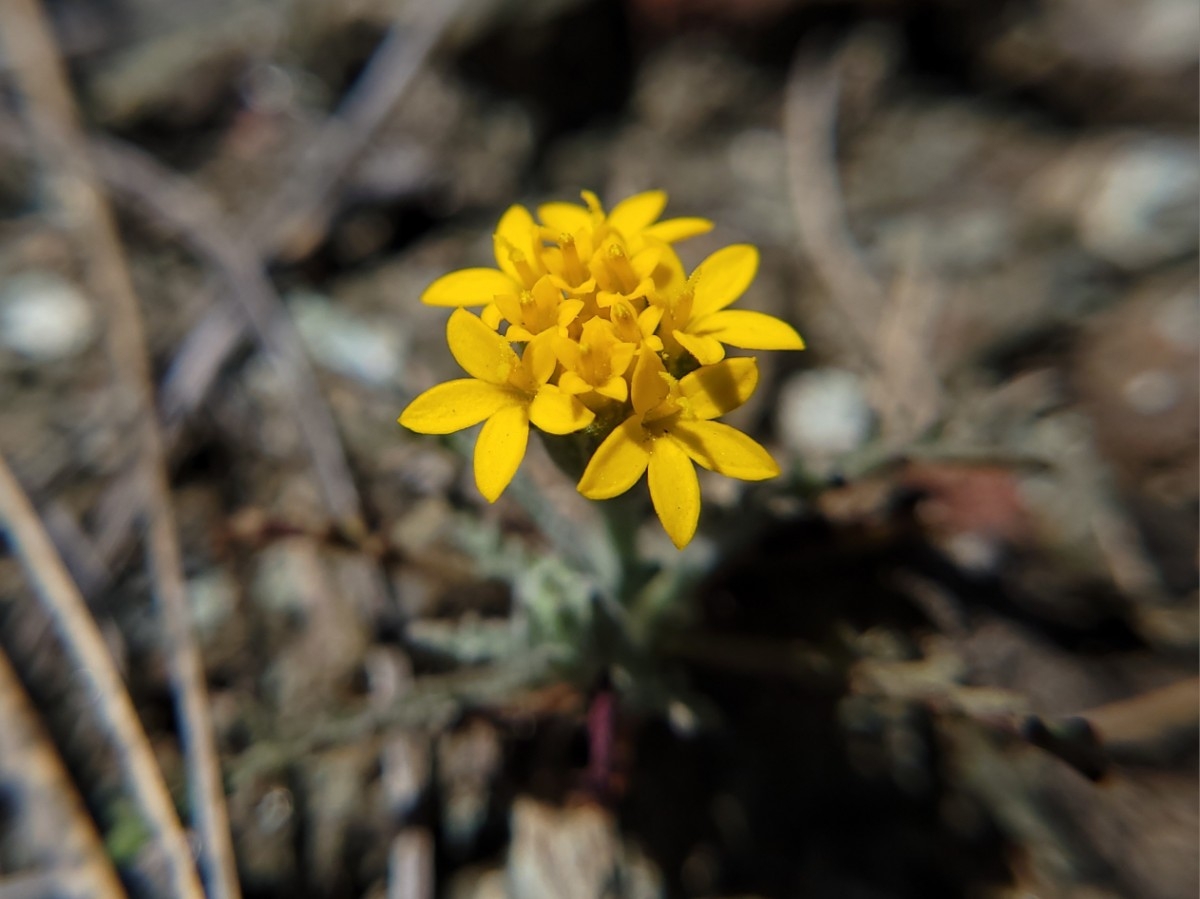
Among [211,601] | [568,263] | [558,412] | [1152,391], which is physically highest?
[568,263]

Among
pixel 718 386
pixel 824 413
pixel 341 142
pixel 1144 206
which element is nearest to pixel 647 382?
pixel 718 386

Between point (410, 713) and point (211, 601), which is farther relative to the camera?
point (211, 601)

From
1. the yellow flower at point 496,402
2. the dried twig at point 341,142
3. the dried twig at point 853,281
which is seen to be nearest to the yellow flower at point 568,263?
the yellow flower at point 496,402

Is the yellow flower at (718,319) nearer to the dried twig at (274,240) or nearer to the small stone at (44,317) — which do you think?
the dried twig at (274,240)

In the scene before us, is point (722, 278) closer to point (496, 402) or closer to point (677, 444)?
point (677, 444)

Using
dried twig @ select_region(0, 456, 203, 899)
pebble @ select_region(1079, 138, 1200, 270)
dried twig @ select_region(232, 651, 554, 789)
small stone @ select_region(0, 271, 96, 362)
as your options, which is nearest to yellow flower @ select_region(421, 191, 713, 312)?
dried twig @ select_region(232, 651, 554, 789)

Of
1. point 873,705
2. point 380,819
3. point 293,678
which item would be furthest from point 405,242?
point 873,705

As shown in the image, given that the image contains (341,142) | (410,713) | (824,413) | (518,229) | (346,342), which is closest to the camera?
(518,229)
